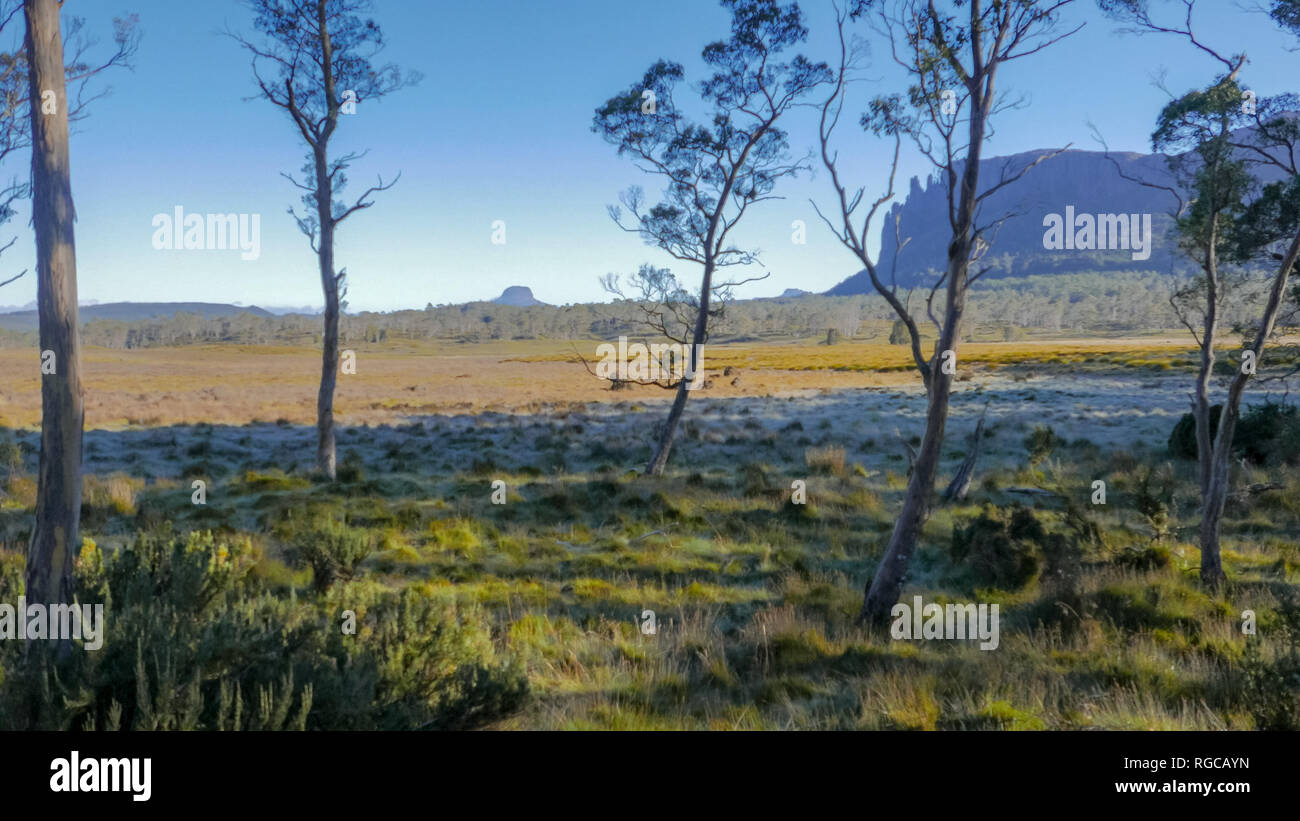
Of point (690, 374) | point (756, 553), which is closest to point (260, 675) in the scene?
point (756, 553)

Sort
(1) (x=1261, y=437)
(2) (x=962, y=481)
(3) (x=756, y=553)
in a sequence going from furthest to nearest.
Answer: (1) (x=1261, y=437), (2) (x=962, y=481), (3) (x=756, y=553)

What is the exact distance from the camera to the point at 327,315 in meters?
14.1

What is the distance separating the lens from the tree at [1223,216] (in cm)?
782

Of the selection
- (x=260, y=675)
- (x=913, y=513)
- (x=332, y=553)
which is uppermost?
(x=913, y=513)

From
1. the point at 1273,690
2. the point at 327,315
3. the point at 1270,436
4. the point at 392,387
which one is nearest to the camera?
the point at 1273,690

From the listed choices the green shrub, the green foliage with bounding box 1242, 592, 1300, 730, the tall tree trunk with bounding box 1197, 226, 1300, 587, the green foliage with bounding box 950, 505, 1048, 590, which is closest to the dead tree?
the green foliage with bounding box 950, 505, 1048, 590

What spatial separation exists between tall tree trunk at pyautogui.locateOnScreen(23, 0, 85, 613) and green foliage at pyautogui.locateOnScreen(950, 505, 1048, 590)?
369 inches

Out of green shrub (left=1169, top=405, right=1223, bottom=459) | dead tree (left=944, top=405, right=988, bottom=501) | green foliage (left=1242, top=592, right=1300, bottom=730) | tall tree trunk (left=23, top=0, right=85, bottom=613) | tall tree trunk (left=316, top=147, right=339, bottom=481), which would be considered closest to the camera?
green foliage (left=1242, top=592, right=1300, bottom=730)

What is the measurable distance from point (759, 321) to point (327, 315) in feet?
485

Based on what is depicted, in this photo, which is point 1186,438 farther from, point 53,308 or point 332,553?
point 53,308

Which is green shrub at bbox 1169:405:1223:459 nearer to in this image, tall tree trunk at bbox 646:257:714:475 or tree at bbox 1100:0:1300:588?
tree at bbox 1100:0:1300:588

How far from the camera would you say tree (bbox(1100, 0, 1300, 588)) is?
782 centimetres

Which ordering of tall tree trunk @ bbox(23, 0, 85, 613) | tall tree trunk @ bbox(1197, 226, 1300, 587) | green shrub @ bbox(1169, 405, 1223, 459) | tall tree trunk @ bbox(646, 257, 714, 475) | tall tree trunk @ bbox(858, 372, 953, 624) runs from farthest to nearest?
green shrub @ bbox(1169, 405, 1223, 459)
tall tree trunk @ bbox(646, 257, 714, 475)
tall tree trunk @ bbox(1197, 226, 1300, 587)
tall tree trunk @ bbox(858, 372, 953, 624)
tall tree trunk @ bbox(23, 0, 85, 613)
